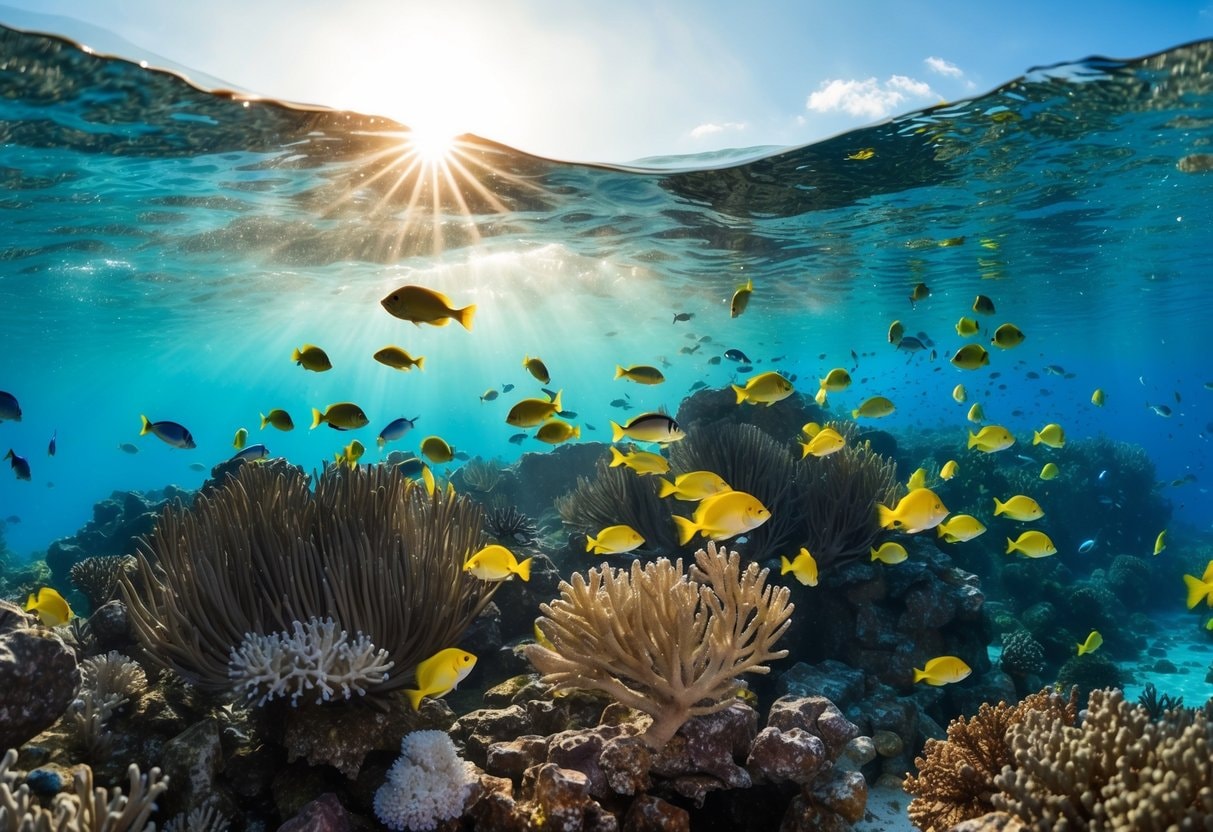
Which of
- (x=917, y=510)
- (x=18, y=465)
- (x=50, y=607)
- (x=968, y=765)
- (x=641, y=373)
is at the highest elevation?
(x=641, y=373)

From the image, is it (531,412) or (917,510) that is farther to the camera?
(531,412)

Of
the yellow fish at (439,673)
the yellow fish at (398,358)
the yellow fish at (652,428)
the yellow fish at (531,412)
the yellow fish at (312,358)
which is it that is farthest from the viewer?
the yellow fish at (312,358)

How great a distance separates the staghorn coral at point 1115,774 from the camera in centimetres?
249

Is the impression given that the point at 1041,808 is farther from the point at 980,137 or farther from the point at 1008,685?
the point at 980,137

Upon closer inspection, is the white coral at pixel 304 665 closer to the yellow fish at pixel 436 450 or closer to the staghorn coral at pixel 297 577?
the staghorn coral at pixel 297 577

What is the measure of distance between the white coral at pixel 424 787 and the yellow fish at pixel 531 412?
3.25 metres

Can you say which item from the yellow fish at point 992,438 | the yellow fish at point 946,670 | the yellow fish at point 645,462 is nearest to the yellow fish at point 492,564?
the yellow fish at point 645,462

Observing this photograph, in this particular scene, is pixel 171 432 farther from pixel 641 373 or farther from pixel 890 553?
pixel 890 553

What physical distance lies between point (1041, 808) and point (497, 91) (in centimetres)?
1017

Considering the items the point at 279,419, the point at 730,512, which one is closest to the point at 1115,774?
the point at 730,512

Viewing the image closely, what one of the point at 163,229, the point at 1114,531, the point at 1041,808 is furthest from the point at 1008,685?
the point at 163,229

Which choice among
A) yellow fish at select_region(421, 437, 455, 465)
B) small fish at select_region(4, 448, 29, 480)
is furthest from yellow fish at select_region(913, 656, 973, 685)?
small fish at select_region(4, 448, 29, 480)

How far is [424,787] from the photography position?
364cm

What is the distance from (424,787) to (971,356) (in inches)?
311
